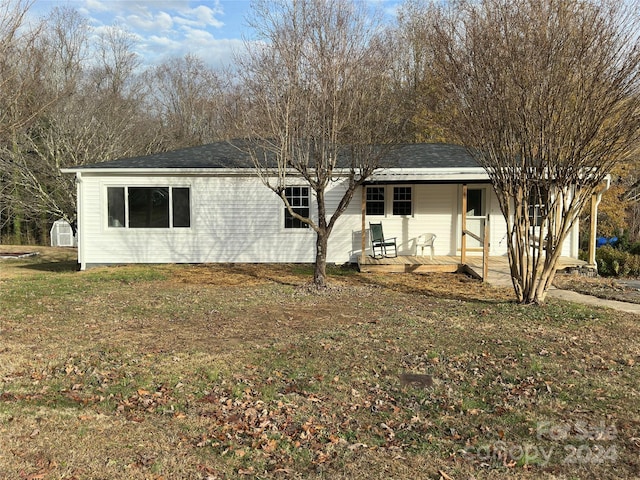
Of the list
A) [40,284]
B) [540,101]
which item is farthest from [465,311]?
[40,284]

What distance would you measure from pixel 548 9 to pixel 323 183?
172 inches

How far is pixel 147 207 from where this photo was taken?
12828 millimetres

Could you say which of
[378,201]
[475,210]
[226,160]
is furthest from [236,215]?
[475,210]

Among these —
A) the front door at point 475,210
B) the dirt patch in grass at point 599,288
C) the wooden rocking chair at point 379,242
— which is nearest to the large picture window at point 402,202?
the wooden rocking chair at point 379,242

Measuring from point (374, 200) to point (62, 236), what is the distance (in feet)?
52.5

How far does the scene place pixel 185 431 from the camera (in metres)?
3.62

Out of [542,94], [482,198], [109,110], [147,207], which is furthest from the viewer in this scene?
[109,110]

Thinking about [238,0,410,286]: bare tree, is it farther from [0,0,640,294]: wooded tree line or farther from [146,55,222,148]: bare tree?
[146,55,222,148]: bare tree

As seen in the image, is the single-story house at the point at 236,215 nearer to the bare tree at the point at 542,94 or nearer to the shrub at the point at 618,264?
the shrub at the point at 618,264

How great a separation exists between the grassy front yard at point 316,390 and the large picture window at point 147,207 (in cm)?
483

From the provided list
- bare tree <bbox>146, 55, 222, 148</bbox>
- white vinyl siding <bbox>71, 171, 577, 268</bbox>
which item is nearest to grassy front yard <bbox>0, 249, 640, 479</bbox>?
white vinyl siding <bbox>71, 171, 577, 268</bbox>

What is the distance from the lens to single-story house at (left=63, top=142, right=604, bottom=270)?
1266 cm

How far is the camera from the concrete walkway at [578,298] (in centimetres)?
790

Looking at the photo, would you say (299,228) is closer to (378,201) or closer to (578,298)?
(378,201)
